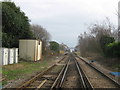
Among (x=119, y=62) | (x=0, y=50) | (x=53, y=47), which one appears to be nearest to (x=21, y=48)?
(x=0, y=50)

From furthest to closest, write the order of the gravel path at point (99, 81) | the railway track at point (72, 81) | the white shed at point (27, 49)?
the white shed at point (27, 49), the gravel path at point (99, 81), the railway track at point (72, 81)

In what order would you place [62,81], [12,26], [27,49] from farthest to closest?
[27,49], [12,26], [62,81]

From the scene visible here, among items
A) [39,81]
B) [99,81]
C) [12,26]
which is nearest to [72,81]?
[99,81]

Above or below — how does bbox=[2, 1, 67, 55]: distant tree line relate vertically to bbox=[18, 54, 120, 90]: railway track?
above

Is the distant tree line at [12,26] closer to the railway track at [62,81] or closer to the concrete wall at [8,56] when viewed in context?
the concrete wall at [8,56]

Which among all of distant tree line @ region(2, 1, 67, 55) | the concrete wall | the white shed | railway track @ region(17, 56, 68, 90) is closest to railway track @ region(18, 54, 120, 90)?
railway track @ region(17, 56, 68, 90)

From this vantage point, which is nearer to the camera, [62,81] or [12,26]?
[62,81]

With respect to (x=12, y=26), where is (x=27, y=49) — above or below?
below

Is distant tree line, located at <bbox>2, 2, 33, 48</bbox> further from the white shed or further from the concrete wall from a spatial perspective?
the concrete wall

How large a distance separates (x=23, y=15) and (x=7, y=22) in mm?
9272

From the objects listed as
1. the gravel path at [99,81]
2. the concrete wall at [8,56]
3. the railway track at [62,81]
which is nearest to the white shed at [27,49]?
the concrete wall at [8,56]

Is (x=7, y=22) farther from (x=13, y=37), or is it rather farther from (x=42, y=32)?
(x=42, y=32)

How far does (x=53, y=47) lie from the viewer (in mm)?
106688

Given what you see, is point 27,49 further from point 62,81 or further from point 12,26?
point 62,81
